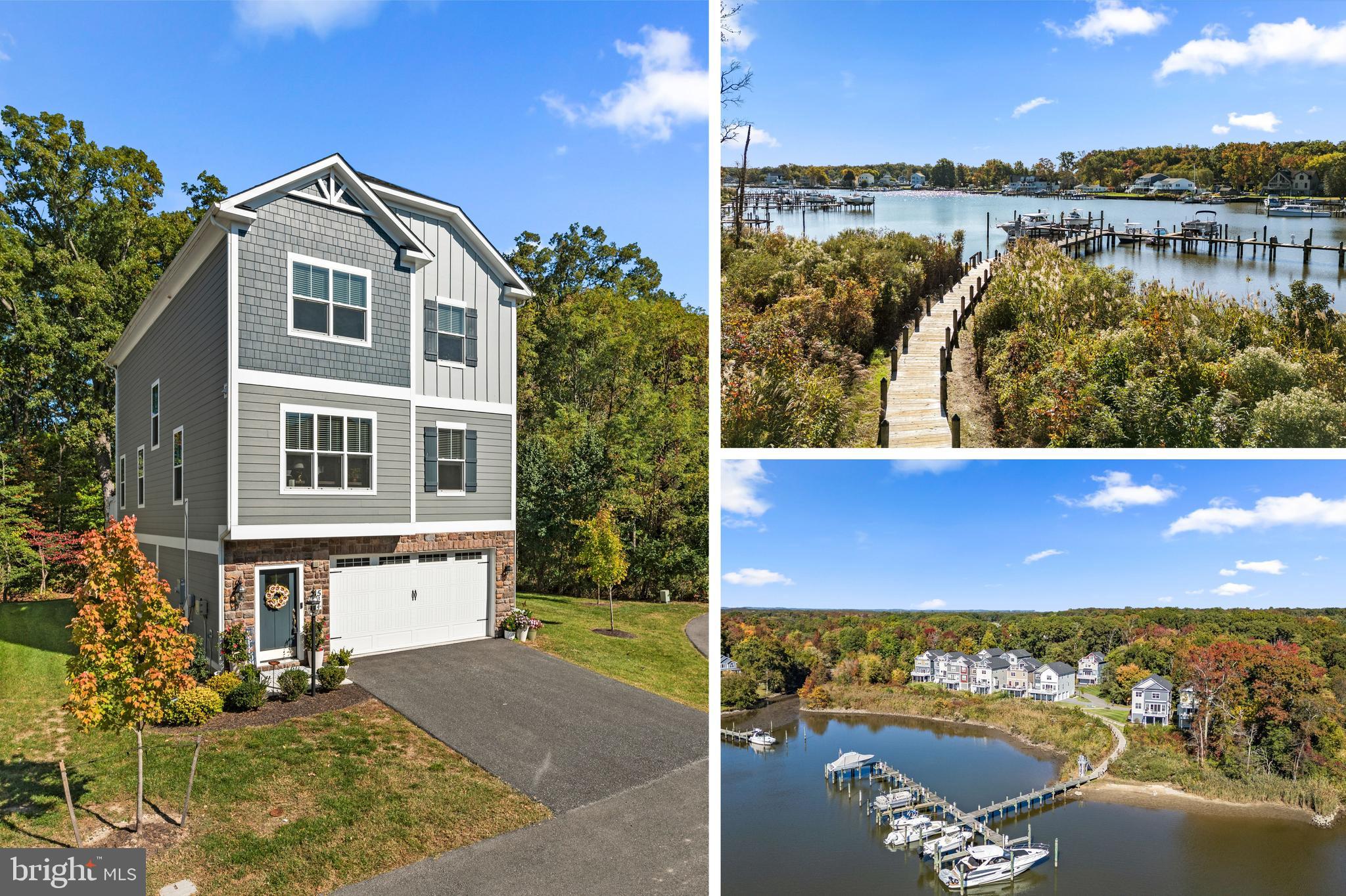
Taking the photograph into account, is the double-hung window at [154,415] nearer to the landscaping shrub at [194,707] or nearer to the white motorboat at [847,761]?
the landscaping shrub at [194,707]

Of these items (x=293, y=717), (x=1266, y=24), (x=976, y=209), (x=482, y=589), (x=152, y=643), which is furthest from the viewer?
(x=482, y=589)

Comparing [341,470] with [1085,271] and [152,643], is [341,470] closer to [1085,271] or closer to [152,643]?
[152,643]

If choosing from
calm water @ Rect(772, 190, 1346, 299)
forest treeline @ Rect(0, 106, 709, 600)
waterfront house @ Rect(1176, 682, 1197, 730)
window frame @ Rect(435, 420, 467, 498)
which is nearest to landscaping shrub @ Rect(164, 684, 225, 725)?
window frame @ Rect(435, 420, 467, 498)

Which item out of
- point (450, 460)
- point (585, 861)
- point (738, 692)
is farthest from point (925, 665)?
point (450, 460)

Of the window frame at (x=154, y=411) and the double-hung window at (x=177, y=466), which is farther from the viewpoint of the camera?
the window frame at (x=154, y=411)

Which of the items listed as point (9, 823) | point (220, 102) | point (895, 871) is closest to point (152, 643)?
point (9, 823)

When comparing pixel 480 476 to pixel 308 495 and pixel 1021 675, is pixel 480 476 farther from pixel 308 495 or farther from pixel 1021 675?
pixel 1021 675

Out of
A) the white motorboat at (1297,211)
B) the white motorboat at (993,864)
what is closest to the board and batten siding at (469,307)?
the white motorboat at (993,864)
